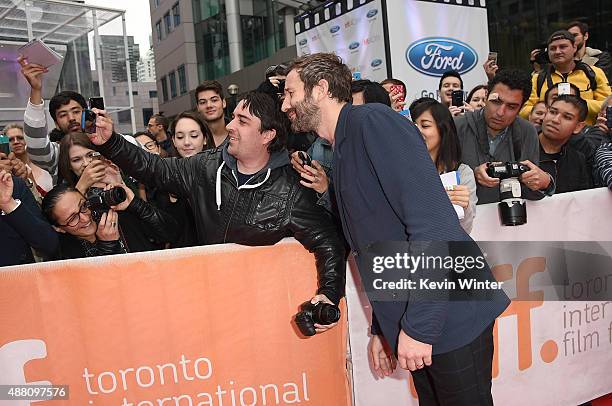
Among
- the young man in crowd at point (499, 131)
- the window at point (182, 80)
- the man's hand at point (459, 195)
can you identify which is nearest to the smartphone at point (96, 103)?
the man's hand at point (459, 195)

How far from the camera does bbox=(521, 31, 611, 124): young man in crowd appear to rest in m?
4.89

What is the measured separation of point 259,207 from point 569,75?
407cm

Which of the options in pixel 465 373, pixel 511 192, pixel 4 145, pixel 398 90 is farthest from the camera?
pixel 398 90

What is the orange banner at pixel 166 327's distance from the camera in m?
2.38

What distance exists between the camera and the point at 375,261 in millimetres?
1784

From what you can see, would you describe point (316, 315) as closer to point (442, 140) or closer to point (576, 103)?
point (442, 140)

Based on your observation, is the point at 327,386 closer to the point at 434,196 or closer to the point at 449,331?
the point at 449,331

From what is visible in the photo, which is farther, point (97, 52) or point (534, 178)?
point (97, 52)

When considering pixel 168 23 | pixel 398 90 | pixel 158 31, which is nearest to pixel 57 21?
pixel 398 90

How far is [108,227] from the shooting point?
2627mm

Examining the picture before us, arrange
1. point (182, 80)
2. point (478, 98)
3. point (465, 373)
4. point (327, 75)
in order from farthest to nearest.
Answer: point (182, 80) < point (478, 98) < point (327, 75) < point (465, 373)

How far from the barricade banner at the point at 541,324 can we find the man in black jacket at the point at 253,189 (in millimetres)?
353

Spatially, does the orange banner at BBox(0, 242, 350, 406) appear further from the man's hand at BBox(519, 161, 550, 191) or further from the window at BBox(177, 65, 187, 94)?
the window at BBox(177, 65, 187, 94)

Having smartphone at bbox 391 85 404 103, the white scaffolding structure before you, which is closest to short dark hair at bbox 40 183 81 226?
smartphone at bbox 391 85 404 103
